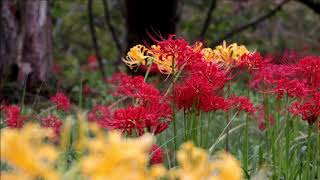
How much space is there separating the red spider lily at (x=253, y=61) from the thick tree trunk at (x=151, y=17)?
15.0 feet

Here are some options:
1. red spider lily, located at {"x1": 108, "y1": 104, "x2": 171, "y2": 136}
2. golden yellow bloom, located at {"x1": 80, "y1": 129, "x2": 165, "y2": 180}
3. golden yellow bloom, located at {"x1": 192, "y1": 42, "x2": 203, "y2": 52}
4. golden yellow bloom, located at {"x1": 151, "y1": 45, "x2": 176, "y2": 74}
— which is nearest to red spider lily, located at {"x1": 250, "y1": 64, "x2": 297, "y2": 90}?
golden yellow bloom, located at {"x1": 192, "y1": 42, "x2": 203, "y2": 52}

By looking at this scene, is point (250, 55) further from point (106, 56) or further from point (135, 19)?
point (106, 56)

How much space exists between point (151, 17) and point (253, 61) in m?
4.69

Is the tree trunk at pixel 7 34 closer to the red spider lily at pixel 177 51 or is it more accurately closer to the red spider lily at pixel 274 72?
the red spider lily at pixel 274 72

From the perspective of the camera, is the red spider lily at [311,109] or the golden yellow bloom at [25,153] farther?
the red spider lily at [311,109]

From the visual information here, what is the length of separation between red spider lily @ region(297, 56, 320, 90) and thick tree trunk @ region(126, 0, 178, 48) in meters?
4.69

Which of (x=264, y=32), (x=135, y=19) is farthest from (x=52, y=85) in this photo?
(x=264, y=32)

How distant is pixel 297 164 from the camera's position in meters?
2.45

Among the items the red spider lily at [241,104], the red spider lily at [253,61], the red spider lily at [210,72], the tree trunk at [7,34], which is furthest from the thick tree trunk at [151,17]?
the red spider lily at [210,72]

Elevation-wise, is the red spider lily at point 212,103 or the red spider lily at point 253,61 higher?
the red spider lily at point 253,61

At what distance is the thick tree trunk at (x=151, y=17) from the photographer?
685 centimetres

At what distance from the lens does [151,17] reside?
22.5 feet

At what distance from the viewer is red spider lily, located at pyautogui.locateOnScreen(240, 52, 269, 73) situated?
2230 millimetres

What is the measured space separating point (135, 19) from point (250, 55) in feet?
15.8
